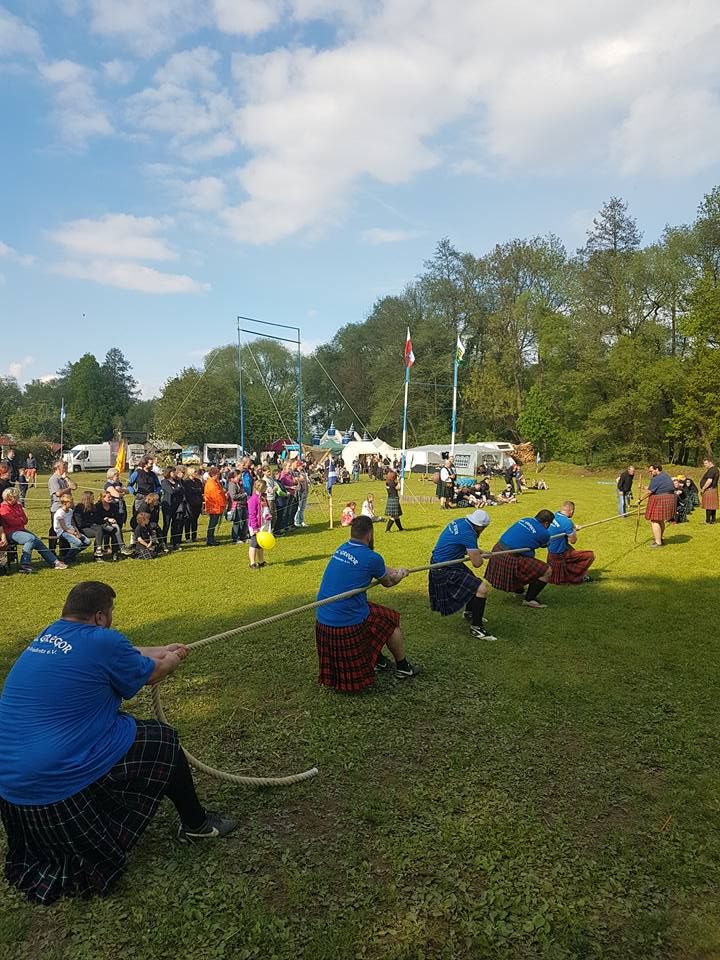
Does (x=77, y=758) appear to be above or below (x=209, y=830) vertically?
above

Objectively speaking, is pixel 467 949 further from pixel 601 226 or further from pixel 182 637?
pixel 601 226

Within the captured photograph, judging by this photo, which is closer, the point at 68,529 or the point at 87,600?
the point at 87,600

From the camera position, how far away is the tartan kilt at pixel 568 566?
394 inches

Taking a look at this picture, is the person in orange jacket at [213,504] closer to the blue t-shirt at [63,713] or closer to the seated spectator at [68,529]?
the seated spectator at [68,529]

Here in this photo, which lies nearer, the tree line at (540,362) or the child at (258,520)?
the child at (258,520)

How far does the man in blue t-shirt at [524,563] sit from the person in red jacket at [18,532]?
8579 millimetres

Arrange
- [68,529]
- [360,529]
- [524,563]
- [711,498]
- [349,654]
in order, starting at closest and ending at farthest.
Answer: [349,654] → [360,529] → [524,563] → [68,529] → [711,498]

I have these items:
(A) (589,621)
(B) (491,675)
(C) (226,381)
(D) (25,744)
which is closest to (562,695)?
(B) (491,675)

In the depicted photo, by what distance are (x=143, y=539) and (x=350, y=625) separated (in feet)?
28.1

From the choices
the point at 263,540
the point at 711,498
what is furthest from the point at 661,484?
the point at 263,540

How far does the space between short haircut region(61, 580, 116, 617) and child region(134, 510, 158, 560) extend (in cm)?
979

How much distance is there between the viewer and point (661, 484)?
13609mm

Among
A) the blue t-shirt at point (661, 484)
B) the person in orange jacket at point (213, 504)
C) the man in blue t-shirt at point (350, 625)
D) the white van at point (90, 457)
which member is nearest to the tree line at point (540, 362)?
the white van at point (90, 457)

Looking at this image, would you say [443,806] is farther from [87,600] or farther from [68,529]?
[68,529]
